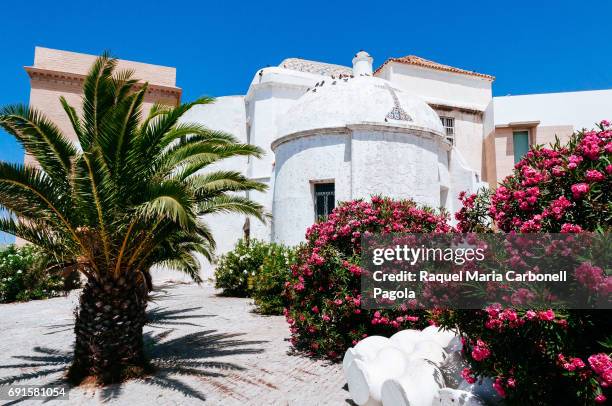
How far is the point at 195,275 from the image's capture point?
436 inches

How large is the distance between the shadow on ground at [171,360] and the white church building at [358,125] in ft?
9.39

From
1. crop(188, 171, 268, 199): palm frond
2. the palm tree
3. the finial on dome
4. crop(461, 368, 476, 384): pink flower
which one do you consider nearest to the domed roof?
the finial on dome

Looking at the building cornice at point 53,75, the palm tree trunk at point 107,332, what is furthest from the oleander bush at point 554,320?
the building cornice at point 53,75

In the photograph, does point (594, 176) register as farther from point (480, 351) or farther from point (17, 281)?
point (17, 281)

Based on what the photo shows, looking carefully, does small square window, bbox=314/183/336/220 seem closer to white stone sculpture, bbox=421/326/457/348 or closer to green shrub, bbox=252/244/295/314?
green shrub, bbox=252/244/295/314

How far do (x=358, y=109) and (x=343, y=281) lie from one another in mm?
7798

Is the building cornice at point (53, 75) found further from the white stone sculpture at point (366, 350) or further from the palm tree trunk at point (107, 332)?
the white stone sculpture at point (366, 350)

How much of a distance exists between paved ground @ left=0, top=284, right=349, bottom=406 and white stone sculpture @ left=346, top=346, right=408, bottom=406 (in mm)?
503

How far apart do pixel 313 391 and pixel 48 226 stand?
4902 millimetres

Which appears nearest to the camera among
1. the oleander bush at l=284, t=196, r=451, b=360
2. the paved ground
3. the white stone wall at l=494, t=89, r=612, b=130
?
the paved ground

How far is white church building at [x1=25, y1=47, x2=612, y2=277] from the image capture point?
13.0 meters

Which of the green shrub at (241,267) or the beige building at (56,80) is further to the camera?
the beige building at (56,80)

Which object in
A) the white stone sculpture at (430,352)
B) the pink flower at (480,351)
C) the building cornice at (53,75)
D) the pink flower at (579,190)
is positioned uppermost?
the building cornice at (53,75)

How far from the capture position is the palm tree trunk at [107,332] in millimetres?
6367
